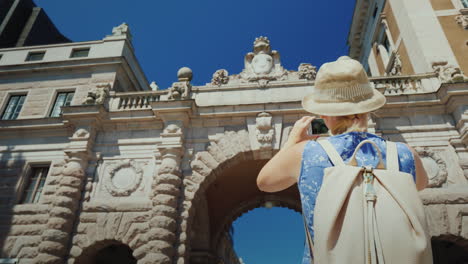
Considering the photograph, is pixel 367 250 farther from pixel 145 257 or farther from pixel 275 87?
pixel 275 87

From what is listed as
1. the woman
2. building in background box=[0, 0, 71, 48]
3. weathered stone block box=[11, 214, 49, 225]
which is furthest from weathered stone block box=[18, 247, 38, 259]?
building in background box=[0, 0, 71, 48]

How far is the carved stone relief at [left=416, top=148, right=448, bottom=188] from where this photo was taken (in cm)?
826

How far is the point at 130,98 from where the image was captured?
1116cm

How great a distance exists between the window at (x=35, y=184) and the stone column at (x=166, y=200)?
183 inches

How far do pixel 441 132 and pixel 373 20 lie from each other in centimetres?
1297

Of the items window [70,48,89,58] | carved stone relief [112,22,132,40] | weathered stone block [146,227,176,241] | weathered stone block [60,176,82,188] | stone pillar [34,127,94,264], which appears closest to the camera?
weathered stone block [146,227,176,241]

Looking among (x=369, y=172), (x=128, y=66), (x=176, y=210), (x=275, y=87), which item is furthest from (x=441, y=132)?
(x=128, y=66)

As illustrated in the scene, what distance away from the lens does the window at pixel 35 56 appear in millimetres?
14266

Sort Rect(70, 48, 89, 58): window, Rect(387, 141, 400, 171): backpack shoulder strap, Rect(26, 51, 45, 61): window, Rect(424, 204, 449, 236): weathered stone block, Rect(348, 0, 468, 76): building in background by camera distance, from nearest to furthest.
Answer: Rect(387, 141, 400, 171): backpack shoulder strap, Rect(424, 204, 449, 236): weathered stone block, Rect(348, 0, 468, 76): building in background, Rect(70, 48, 89, 58): window, Rect(26, 51, 45, 61): window

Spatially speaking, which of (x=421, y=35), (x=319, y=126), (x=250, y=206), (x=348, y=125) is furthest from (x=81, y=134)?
(x=421, y=35)

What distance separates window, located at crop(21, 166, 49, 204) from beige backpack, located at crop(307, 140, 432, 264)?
37.8ft

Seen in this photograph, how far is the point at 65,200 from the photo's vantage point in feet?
29.1

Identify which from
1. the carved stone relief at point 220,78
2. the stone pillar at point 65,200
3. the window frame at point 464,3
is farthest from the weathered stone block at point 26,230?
the window frame at point 464,3

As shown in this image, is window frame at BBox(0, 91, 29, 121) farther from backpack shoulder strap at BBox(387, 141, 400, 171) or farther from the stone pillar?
backpack shoulder strap at BBox(387, 141, 400, 171)
